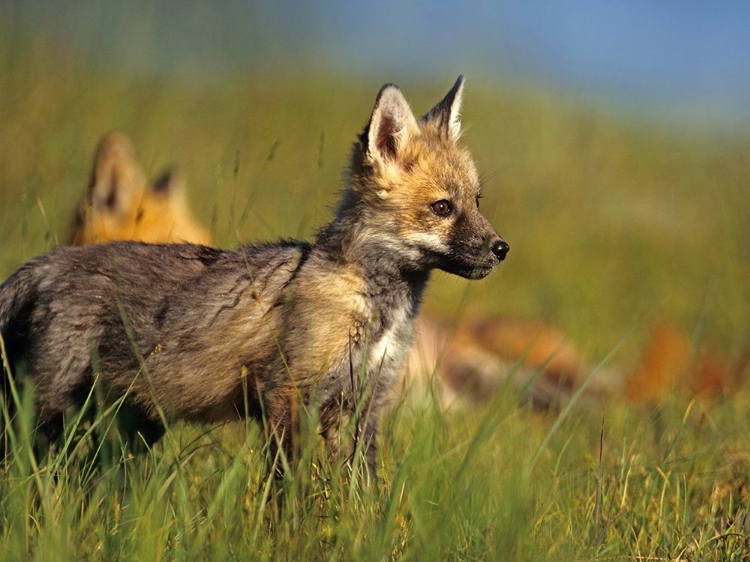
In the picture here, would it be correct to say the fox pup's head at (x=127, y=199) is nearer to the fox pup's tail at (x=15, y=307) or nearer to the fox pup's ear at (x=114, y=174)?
the fox pup's ear at (x=114, y=174)

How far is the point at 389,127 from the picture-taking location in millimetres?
4656

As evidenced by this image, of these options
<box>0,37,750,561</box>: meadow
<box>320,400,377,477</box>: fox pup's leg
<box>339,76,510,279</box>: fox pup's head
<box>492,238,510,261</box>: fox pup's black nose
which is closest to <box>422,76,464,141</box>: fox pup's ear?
<box>339,76,510,279</box>: fox pup's head

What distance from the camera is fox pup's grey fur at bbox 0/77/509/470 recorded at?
4020mm

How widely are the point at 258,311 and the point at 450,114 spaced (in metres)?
1.65

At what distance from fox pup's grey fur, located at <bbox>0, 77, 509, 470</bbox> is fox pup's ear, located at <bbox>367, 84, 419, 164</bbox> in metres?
0.01

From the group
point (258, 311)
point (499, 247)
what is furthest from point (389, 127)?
point (258, 311)

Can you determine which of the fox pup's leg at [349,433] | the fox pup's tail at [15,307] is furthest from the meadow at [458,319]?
the fox pup's tail at [15,307]

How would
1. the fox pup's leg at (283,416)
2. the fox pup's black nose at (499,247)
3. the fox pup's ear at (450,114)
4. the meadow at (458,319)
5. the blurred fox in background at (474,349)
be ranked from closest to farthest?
the meadow at (458,319) → the fox pup's leg at (283,416) → the fox pup's black nose at (499,247) → the fox pup's ear at (450,114) → the blurred fox in background at (474,349)

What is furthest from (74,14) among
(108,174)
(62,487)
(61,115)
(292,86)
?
(62,487)

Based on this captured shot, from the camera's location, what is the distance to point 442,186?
4566 millimetres

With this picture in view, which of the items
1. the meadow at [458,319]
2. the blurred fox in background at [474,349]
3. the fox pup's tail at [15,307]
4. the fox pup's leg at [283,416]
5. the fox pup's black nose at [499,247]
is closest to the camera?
the meadow at [458,319]

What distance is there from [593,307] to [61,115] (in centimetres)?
642

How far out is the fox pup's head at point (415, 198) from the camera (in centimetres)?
438

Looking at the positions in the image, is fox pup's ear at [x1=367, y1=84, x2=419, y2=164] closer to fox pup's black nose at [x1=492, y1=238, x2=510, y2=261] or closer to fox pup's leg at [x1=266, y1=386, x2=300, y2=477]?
fox pup's black nose at [x1=492, y1=238, x2=510, y2=261]
